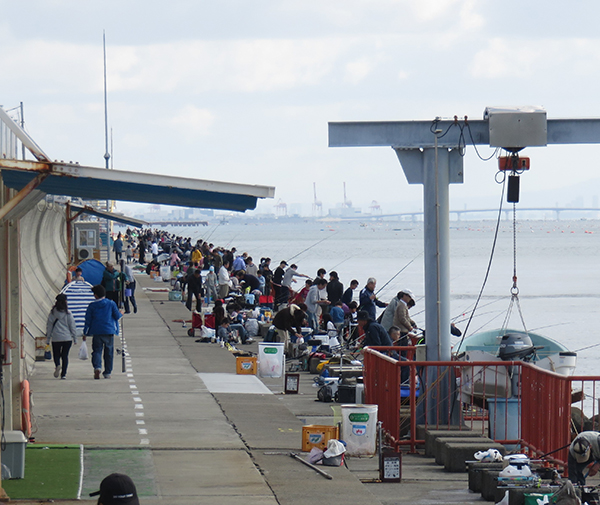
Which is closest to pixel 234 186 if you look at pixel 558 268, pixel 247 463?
pixel 247 463

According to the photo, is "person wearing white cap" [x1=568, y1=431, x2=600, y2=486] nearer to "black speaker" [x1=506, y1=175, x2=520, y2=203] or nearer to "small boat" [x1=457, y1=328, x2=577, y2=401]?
"small boat" [x1=457, y1=328, x2=577, y2=401]

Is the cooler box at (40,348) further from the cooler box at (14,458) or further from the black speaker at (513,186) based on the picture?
the black speaker at (513,186)

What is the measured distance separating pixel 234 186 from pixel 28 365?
9.11 metres

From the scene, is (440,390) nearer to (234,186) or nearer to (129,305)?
(234,186)

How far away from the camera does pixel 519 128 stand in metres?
11.9

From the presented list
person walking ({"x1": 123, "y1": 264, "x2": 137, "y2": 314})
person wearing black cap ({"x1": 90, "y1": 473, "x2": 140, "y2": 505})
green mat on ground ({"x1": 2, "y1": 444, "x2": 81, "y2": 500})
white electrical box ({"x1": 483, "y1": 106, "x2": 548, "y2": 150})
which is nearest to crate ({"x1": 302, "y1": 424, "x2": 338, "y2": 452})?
green mat on ground ({"x1": 2, "y1": 444, "x2": 81, "y2": 500})

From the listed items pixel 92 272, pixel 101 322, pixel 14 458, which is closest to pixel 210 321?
pixel 92 272

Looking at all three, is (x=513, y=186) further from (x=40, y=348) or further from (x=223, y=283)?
(x=223, y=283)

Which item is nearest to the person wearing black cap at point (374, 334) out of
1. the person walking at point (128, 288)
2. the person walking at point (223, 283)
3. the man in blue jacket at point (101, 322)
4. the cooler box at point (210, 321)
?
the man in blue jacket at point (101, 322)

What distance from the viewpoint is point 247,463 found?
400 inches

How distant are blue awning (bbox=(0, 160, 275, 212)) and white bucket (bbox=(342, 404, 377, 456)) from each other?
2668 mm

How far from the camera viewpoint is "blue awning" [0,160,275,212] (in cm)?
872

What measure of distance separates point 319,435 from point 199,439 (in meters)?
1.58

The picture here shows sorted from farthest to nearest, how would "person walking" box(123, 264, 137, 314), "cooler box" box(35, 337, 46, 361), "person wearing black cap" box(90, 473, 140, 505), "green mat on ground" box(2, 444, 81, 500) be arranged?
"person walking" box(123, 264, 137, 314) < "cooler box" box(35, 337, 46, 361) < "green mat on ground" box(2, 444, 81, 500) < "person wearing black cap" box(90, 473, 140, 505)
